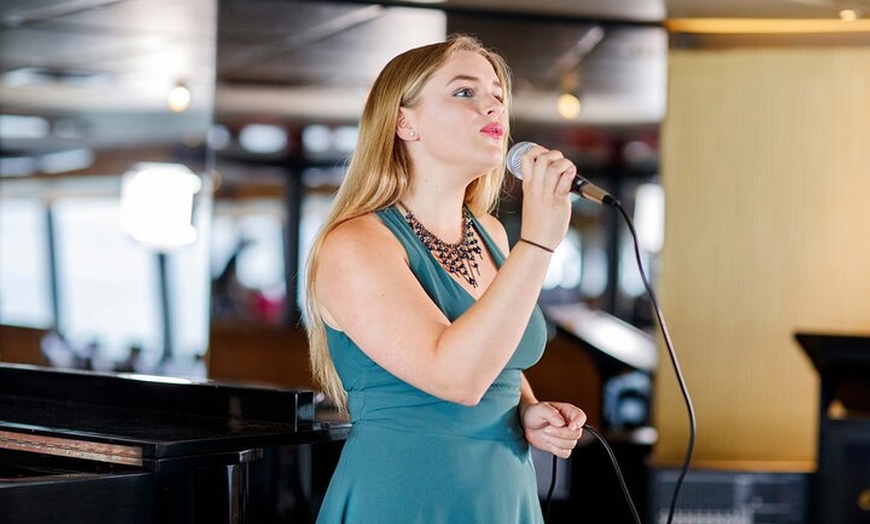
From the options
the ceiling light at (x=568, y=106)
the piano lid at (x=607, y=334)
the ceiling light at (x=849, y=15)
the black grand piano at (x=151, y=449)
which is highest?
the ceiling light at (x=849, y=15)

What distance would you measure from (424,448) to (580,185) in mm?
478

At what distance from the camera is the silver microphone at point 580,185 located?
195 centimetres

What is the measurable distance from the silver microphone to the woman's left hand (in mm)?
371

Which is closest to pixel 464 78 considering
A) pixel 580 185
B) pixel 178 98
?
pixel 580 185

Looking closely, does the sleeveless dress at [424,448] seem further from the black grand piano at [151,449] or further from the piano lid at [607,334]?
the piano lid at [607,334]

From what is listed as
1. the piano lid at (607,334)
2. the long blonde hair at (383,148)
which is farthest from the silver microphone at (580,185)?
the piano lid at (607,334)

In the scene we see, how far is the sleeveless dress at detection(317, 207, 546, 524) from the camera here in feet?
6.69

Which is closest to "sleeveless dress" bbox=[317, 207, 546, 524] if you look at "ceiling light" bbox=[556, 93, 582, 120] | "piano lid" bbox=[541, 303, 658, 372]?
"piano lid" bbox=[541, 303, 658, 372]

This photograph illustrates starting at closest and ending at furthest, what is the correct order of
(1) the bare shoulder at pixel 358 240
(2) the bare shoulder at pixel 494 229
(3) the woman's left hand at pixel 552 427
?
(1) the bare shoulder at pixel 358 240 < (3) the woman's left hand at pixel 552 427 < (2) the bare shoulder at pixel 494 229

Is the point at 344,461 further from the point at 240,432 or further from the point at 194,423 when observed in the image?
the point at 194,423

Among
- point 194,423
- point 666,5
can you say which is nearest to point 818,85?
point 666,5

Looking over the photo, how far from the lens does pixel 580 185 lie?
76.7 inches

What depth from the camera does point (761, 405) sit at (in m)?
5.36

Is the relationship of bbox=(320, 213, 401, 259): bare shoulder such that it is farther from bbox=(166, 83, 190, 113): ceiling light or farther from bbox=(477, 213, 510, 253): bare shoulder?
bbox=(166, 83, 190, 113): ceiling light
